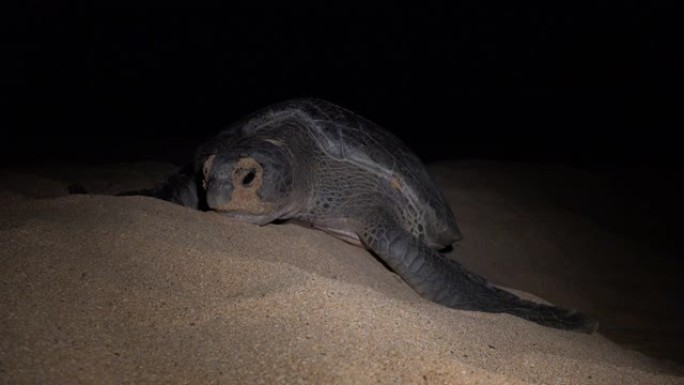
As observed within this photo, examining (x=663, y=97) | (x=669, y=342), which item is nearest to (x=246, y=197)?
(x=669, y=342)

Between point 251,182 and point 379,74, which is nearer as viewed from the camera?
point 251,182

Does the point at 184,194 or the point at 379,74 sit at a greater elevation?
the point at 379,74

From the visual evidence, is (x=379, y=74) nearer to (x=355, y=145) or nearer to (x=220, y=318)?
(x=355, y=145)

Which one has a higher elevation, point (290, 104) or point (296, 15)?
point (296, 15)

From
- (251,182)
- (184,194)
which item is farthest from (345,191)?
(184,194)

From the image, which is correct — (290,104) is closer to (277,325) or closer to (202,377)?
(277,325)

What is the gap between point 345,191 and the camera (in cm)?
303

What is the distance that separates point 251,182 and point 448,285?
1.23 metres

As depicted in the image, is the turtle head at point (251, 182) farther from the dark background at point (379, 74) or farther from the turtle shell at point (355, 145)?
A: the dark background at point (379, 74)

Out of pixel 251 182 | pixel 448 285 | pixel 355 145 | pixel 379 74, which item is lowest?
pixel 448 285

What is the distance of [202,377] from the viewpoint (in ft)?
3.38

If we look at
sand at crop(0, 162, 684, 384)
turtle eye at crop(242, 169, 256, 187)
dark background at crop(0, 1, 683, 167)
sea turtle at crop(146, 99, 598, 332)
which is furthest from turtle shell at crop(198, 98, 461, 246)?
dark background at crop(0, 1, 683, 167)

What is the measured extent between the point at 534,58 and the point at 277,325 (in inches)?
774

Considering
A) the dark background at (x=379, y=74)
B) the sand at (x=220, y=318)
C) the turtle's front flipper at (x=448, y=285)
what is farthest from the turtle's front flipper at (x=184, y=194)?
the dark background at (x=379, y=74)
